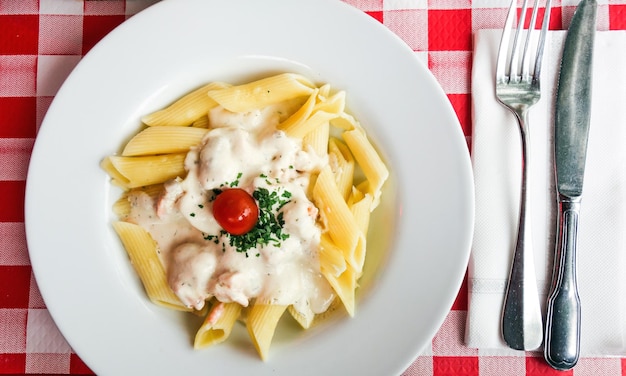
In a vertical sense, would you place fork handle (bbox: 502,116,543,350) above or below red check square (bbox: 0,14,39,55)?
below

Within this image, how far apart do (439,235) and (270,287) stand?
1.62 ft

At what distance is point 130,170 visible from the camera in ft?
5.49

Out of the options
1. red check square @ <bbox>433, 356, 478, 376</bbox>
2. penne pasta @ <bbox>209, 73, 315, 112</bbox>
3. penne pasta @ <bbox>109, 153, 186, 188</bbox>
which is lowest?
red check square @ <bbox>433, 356, 478, 376</bbox>

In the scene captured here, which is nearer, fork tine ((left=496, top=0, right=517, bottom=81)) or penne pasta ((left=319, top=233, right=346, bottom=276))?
penne pasta ((left=319, top=233, right=346, bottom=276))

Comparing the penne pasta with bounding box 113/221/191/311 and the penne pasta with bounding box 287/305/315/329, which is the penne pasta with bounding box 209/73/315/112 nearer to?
the penne pasta with bounding box 113/221/191/311

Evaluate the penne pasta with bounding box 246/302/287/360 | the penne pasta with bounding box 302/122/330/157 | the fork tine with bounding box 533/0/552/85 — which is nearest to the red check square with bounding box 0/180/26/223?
the penne pasta with bounding box 246/302/287/360

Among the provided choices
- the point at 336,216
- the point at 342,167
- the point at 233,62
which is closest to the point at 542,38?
the point at 342,167

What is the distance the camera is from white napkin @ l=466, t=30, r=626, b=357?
5.91 ft

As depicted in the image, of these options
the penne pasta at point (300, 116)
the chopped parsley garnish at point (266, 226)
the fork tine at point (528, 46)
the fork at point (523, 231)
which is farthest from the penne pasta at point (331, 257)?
the fork tine at point (528, 46)

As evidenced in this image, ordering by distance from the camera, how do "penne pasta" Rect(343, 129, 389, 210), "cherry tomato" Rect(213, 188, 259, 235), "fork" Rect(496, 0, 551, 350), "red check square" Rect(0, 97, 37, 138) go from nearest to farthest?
"cherry tomato" Rect(213, 188, 259, 235) < "penne pasta" Rect(343, 129, 389, 210) < "fork" Rect(496, 0, 551, 350) < "red check square" Rect(0, 97, 37, 138)

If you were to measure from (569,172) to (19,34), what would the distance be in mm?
1762

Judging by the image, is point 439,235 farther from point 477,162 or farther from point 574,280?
point 574,280

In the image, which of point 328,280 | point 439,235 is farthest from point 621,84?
point 328,280

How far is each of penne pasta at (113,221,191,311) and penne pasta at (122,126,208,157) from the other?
0.70 ft
